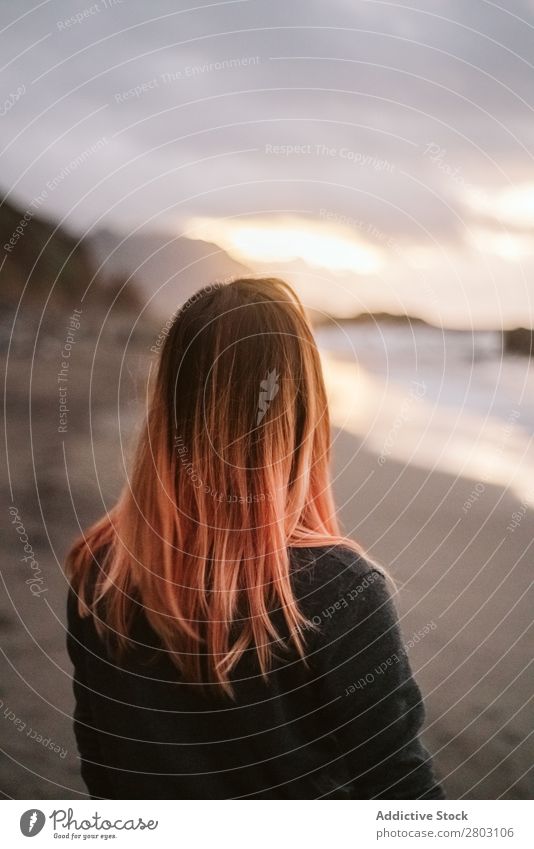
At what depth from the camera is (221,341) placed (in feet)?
2.39

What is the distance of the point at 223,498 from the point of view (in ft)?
2.64

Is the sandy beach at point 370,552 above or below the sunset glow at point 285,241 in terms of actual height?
below

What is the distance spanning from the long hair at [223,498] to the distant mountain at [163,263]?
0.41ft

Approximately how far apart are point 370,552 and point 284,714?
0.24 metres

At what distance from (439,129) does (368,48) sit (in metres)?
0.12

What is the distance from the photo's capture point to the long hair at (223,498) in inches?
29.4

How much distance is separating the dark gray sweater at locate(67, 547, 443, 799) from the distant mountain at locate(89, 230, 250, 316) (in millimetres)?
345

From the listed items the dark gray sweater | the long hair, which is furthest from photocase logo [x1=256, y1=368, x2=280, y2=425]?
the dark gray sweater

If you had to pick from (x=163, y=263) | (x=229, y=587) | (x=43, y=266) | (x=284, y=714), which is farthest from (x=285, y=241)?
(x=284, y=714)

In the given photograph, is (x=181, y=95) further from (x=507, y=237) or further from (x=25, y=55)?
(x=507, y=237)
